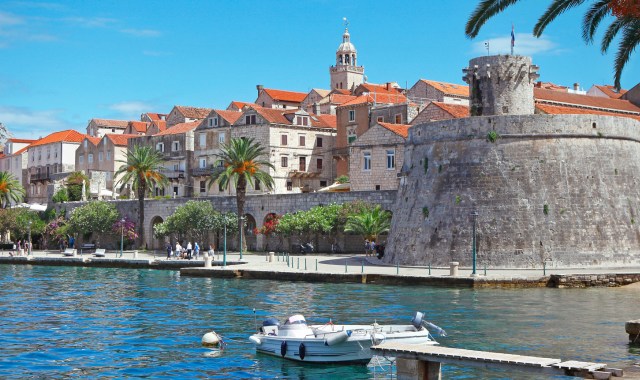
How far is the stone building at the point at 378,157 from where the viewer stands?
219ft

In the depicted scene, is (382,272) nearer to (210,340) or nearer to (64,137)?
(210,340)

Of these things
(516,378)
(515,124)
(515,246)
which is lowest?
(516,378)

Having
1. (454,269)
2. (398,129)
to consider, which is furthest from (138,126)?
(454,269)

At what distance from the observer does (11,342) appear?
84.8 feet

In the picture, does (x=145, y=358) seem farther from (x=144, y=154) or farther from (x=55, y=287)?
(x=144, y=154)

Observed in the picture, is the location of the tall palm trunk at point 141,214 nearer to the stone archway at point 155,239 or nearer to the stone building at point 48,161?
the stone archway at point 155,239

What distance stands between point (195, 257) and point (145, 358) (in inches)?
1520

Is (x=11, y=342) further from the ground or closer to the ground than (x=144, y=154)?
closer to the ground

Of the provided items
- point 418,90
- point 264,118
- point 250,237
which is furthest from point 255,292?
point 418,90

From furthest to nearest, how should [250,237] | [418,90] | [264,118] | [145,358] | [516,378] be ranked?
[418,90]
[264,118]
[250,237]
[145,358]
[516,378]

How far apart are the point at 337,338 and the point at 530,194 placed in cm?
2257

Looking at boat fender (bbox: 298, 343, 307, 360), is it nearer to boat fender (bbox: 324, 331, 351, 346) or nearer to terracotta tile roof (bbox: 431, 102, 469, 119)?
boat fender (bbox: 324, 331, 351, 346)

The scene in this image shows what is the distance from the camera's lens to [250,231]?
226 feet

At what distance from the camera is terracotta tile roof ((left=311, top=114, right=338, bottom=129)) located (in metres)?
83.6
